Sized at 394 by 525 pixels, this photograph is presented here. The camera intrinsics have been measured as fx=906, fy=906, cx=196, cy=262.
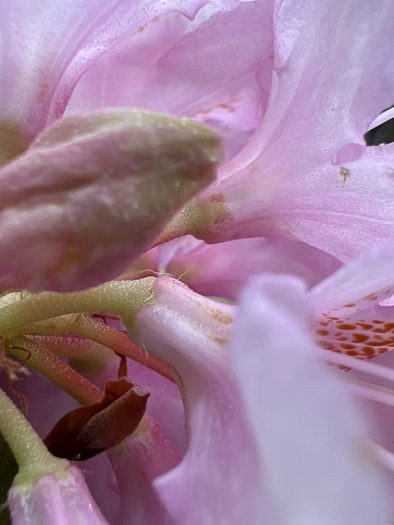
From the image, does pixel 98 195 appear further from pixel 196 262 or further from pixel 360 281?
pixel 196 262

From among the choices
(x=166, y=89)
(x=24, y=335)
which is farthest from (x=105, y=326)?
(x=166, y=89)

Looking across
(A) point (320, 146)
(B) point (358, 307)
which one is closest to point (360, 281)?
(B) point (358, 307)

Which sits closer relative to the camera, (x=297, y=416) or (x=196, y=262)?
(x=297, y=416)

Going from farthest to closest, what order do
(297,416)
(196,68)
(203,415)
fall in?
(196,68)
(203,415)
(297,416)

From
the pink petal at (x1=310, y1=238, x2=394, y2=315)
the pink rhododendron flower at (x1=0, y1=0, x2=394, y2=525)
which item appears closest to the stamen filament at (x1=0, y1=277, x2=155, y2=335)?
the pink rhododendron flower at (x1=0, y1=0, x2=394, y2=525)

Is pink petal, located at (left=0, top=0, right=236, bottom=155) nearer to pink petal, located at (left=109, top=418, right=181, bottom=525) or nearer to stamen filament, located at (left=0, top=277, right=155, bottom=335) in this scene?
stamen filament, located at (left=0, top=277, right=155, bottom=335)

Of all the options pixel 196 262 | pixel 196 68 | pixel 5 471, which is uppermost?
pixel 196 68

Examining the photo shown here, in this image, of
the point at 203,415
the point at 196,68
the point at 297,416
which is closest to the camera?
the point at 297,416
